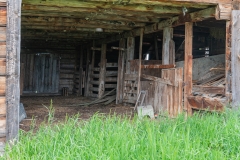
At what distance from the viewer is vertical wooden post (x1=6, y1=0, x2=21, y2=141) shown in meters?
3.79

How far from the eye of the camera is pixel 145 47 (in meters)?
11.0

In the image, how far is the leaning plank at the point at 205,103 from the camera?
558cm

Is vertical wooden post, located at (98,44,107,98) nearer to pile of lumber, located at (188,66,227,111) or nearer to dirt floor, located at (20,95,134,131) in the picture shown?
dirt floor, located at (20,95,134,131)

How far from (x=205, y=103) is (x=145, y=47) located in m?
5.50

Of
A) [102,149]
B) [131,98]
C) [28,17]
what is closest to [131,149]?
[102,149]

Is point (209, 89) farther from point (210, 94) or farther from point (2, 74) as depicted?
point (2, 74)

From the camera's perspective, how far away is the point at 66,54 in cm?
1474

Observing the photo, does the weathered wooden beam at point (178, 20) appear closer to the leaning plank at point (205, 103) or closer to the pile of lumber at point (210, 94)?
the pile of lumber at point (210, 94)

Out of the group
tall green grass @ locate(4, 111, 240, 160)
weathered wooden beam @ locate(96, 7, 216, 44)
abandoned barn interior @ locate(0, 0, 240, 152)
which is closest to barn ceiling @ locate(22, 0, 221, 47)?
abandoned barn interior @ locate(0, 0, 240, 152)

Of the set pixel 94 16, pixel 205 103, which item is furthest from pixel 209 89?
pixel 94 16

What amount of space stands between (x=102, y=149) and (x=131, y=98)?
6.18 meters

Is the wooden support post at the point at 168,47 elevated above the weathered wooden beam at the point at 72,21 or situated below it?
below

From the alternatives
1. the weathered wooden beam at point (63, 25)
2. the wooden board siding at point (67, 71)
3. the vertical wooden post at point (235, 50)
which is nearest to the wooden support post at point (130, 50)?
the weathered wooden beam at point (63, 25)

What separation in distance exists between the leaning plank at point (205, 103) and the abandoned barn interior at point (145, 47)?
20 mm
